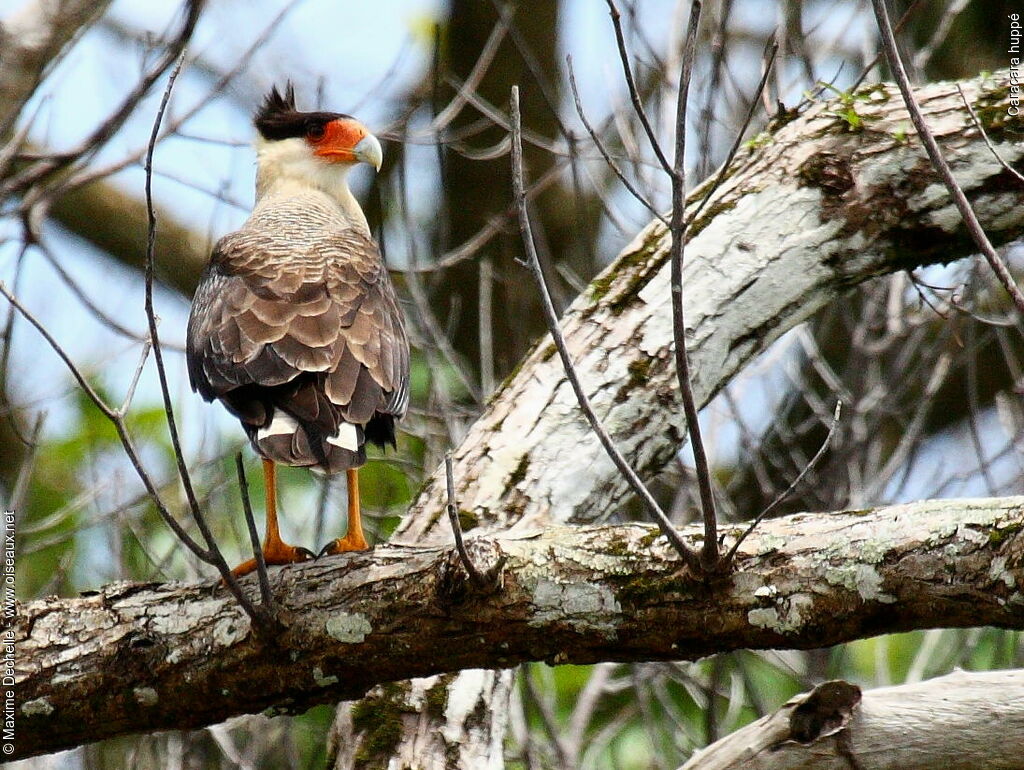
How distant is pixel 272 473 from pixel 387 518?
7.39 feet

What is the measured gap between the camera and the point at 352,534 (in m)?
4.28

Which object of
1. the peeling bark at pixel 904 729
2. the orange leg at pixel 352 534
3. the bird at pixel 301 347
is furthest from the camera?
the orange leg at pixel 352 534

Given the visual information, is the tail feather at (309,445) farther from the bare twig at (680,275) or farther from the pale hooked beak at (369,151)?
the pale hooked beak at (369,151)

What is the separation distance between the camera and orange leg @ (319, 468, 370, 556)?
4105 millimetres

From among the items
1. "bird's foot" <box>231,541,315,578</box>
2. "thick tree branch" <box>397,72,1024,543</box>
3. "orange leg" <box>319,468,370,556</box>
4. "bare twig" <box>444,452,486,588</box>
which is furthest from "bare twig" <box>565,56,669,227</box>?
"bird's foot" <box>231,541,315,578</box>

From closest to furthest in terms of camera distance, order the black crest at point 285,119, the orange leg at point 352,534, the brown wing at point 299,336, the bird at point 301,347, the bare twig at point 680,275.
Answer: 1. the bare twig at point 680,275
2. the bird at point 301,347
3. the brown wing at point 299,336
4. the orange leg at point 352,534
5. the black crest at point 285,119

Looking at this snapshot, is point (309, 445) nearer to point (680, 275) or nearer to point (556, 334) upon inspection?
point (556, 334)

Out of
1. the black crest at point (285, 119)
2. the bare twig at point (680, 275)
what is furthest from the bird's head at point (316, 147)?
the bare twig at point (680, 275)

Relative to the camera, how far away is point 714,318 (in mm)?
4496

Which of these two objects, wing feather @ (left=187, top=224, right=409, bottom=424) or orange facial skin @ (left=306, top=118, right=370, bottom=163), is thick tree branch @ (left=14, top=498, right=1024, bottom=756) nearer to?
wing feather @ (left=187, top=224, right=409, bottom=424)

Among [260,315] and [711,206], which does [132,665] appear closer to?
[260,315]

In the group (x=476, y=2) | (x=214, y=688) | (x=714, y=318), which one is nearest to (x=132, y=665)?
(x=214, y=688)

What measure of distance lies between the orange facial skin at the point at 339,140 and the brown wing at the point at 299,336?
1.23 meters

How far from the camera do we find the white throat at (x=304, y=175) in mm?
6133
